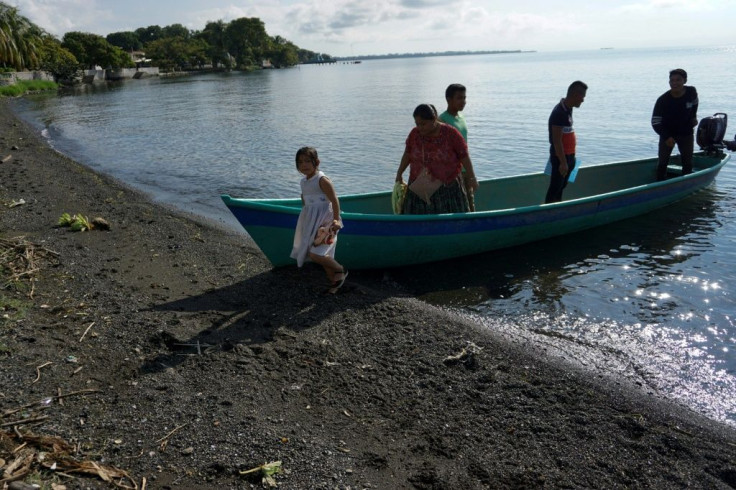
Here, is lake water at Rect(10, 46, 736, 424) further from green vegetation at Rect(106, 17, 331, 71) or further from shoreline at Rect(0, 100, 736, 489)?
green vegetation at Rect(106, 17, 331, 71)

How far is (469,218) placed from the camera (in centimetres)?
747

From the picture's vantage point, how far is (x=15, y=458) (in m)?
3.17

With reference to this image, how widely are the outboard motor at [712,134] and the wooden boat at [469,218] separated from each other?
0.73 meters

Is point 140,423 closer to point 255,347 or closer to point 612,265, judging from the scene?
point 255,347

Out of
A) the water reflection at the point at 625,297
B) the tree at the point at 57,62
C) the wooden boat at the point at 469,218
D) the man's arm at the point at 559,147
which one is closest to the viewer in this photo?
the water reflection at the point at 625,297

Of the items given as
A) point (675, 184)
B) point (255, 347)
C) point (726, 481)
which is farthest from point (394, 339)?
point (675, 184)

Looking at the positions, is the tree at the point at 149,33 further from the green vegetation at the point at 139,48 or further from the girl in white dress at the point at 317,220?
the girl in white dress at the point at 317,220

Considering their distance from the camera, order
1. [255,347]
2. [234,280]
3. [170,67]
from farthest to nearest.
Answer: [170,67] < [234,280] < [255,347]

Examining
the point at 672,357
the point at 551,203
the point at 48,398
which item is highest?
the point at 551,203

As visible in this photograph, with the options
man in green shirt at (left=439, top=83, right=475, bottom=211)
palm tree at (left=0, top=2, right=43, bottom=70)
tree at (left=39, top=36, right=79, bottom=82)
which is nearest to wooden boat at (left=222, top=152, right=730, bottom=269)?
man in green shirt at (left=439, top=83, right=475, bottom=211)

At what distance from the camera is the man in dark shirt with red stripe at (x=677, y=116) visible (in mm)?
9764

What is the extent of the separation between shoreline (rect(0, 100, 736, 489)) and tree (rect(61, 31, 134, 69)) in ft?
301

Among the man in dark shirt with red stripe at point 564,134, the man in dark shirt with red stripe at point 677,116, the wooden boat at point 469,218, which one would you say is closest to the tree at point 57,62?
the wooden boat at point 469,218

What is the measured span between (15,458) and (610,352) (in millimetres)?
5105
